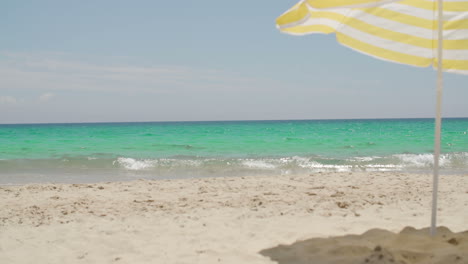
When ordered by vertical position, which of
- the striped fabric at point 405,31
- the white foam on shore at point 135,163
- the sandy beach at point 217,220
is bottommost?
the white foam on shore at point 135,163

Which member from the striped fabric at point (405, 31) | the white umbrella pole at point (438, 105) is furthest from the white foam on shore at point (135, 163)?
the white umbrella pole at point (438, 105)

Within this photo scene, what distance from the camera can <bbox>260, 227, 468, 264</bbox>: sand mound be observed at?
2701 mm

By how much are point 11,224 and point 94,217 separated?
89 cm

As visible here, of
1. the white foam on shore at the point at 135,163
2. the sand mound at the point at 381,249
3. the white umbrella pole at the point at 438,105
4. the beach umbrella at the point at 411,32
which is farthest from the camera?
the white foam on shore at the point at 135,163

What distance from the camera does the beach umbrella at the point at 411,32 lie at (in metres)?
3.18

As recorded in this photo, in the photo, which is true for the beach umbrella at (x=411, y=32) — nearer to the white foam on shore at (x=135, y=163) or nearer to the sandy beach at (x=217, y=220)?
the sandy beach at (x=217, y=220)

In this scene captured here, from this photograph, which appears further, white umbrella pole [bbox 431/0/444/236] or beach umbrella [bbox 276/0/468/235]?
beach umbrella [bbox 276/0/468/235]

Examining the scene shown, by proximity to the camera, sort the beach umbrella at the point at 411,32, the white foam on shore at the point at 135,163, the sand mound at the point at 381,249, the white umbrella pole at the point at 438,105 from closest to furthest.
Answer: the sand mound at the point at 381,249
the white umbrella pole at the point at 438,105
the beach umbrella at the point at 411,32
the white foam on shore at the point at 135,163

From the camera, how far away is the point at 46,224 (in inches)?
173

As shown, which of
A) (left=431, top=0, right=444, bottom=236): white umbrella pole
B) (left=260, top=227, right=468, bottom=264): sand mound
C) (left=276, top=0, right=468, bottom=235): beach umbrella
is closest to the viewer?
(left=260, top=227, right=468, bottom=264): sand mound

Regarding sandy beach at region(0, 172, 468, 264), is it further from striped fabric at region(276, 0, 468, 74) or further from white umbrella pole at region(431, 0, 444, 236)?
striped fabric at region(276, 0, 468, 74)

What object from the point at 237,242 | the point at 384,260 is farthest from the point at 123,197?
the point at 384,260

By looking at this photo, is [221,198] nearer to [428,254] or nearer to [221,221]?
[221,221]

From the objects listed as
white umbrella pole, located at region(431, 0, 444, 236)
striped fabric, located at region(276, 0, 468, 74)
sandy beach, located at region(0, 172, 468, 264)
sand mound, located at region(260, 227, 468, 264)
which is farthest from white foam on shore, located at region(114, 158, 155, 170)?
white umbrella pole, located at region(431, 0, 444, 236)
